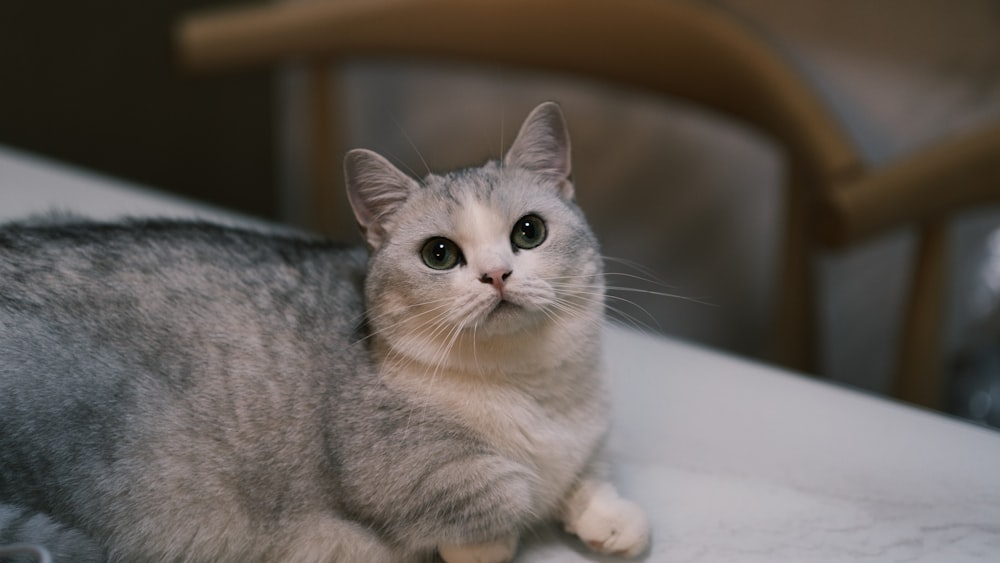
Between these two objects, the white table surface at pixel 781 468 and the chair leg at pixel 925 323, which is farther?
the chair leg at pixel 925 323

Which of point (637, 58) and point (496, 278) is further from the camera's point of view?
point (637, 58)

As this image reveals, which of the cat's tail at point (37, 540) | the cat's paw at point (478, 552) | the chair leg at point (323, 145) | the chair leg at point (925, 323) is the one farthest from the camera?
the chair leg at point (323, 145)

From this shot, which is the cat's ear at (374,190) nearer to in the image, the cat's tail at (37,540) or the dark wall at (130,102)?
the cat's tail at (37,540)

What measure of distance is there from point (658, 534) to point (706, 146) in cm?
159

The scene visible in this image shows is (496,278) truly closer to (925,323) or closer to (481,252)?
(481,252)

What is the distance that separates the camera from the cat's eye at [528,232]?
89 centimetres

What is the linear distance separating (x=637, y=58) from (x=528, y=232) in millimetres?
1112

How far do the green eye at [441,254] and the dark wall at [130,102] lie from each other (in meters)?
1.68

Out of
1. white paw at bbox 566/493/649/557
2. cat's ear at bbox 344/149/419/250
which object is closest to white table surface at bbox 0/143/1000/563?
white paw at bbox 566/493/649/557

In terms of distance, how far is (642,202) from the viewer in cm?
243

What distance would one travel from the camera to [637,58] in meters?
1.91

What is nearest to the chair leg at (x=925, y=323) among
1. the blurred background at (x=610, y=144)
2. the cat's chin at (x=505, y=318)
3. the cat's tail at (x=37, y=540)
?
the blurred background at (x=610, y=144)

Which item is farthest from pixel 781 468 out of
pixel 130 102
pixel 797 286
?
pixel 130 102

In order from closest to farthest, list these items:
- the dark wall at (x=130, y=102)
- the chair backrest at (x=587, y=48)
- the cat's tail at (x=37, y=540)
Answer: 1. the cat's tail at (x=37, y=540)
2. the chair backrest at (x=587, y=48)
3. the dark wall at (x=130, y=102)
